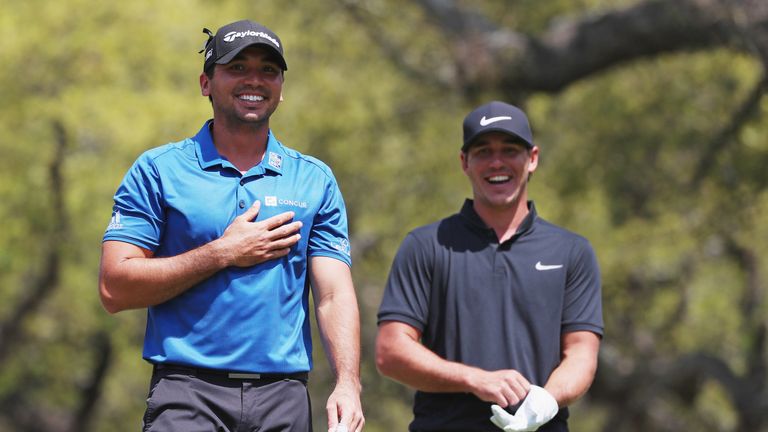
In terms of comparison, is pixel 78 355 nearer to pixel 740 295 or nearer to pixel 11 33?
pixel 11 33

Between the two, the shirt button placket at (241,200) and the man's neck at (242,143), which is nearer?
the shirt button placket at (241,200)

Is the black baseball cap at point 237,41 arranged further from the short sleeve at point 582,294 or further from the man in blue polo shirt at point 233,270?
the short sleeve at point 582,294

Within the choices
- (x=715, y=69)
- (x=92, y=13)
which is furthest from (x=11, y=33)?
(x=715, y=69)

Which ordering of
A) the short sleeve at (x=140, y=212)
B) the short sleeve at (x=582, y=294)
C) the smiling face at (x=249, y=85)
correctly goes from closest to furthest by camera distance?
the short sleeve at (x=140, y=212) < the smiling face at (x=249, y=85) < the short sleeve at (x=582, y=294)

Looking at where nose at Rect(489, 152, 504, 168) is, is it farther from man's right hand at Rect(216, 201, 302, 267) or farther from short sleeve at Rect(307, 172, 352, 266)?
man's right hand at Rect(216, 201, 302, 267)

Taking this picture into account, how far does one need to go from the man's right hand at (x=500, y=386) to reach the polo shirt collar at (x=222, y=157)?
1.24 meters

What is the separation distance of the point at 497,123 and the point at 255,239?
1.61 m

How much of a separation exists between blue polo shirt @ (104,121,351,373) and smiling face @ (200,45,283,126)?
160 millimetres

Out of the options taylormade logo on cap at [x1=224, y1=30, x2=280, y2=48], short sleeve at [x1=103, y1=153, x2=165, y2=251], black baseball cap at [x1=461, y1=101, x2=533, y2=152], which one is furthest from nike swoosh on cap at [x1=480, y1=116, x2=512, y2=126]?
short sleeve at [x1=103, y1=153, x2=165, y2=251]

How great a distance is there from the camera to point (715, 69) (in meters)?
16.6

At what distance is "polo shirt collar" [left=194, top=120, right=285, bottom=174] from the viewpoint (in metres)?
4.75

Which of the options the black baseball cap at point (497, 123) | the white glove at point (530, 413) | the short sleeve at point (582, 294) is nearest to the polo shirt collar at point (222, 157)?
the black baseball cap at point (497, 123)

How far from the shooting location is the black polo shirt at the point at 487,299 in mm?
5531

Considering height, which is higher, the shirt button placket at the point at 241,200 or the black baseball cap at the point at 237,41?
the black baseball cap at the point at 237,41
